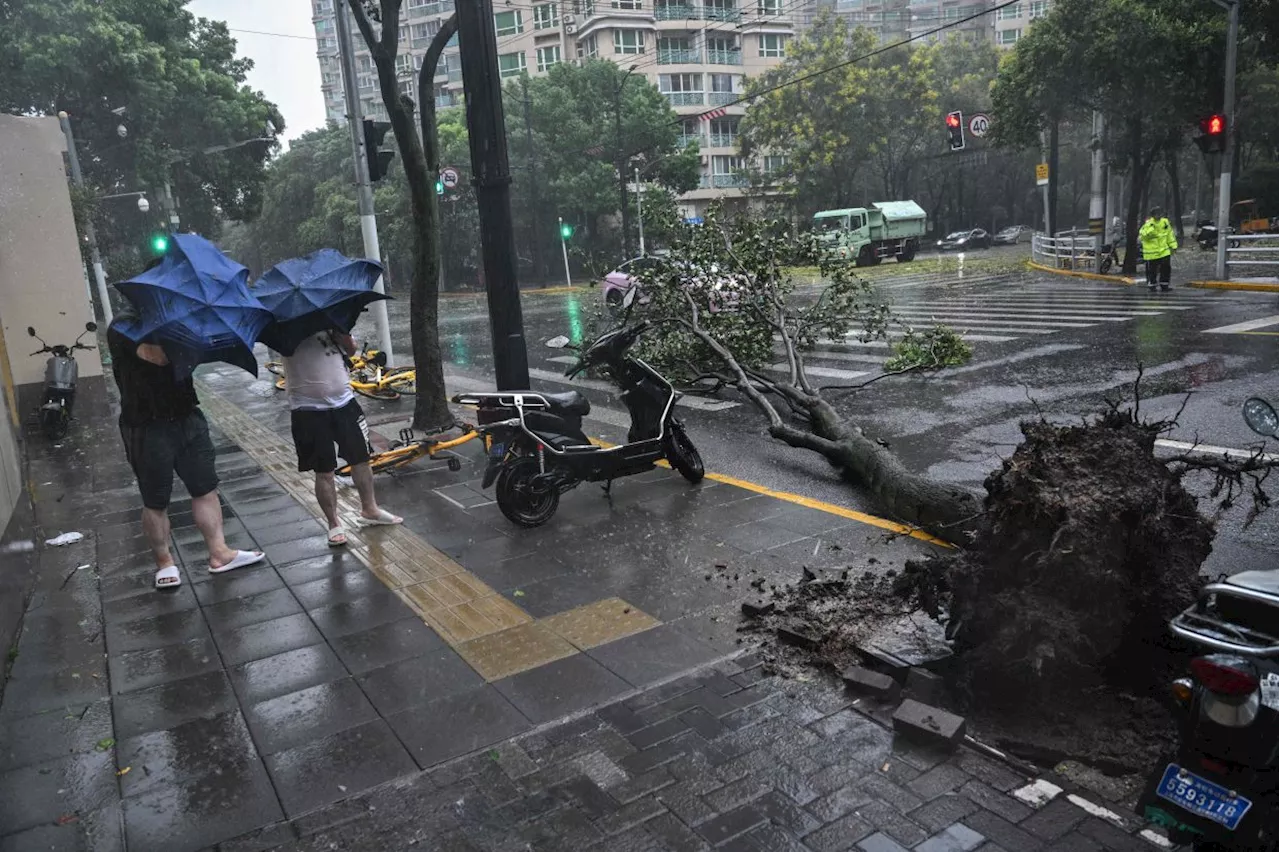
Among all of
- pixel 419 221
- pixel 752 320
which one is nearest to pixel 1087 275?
pixel 752 320

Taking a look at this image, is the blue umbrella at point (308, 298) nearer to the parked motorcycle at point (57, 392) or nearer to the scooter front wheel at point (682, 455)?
the scooter front wheel at point (682, 455)

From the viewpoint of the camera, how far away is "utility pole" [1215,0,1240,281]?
59.0ft

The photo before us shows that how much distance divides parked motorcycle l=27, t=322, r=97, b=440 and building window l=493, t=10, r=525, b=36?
54.1 metres

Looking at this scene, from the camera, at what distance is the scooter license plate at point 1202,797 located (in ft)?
7.98

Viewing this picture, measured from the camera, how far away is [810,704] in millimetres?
3838

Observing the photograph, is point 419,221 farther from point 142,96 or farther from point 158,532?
point 142,96

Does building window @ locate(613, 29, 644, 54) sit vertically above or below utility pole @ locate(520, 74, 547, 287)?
above

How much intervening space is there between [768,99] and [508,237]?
140ft

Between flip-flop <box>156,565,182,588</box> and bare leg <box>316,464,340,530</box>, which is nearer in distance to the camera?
flip-flop <box>156,565,182,588</box>

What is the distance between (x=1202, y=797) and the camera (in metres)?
2.50

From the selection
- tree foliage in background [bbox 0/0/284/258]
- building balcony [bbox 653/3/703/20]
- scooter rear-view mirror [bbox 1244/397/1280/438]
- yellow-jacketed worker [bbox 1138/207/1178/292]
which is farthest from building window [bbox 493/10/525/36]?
scooter rear-view mirror [bbox 1244/397/1280/438]

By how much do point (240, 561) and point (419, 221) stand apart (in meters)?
4.63


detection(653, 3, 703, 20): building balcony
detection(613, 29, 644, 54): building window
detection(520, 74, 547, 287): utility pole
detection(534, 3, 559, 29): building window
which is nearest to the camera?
detection(520, 74, 547, 287): utility pole

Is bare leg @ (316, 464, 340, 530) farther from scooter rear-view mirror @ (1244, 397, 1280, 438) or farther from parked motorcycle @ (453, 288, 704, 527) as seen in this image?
scooter rear-view mirror @ (1244, 397, 1280, 438)
